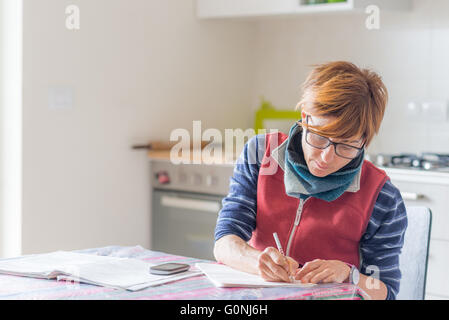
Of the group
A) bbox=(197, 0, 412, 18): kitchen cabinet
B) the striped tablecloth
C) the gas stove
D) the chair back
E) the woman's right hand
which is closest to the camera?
the striped tablecloth

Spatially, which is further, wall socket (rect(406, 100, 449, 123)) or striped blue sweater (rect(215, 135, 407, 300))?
wall socket (rect(406, 100, 449, 123))

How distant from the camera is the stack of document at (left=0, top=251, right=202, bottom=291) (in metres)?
1.31

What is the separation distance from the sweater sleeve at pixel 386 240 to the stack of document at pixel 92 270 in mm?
388

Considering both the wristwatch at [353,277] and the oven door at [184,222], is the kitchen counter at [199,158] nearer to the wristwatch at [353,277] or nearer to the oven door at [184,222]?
the oven door at [184,222]

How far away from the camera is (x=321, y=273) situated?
1.36 metres

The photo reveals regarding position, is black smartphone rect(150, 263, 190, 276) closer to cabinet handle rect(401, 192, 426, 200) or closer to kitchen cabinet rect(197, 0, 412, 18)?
cabinet handle rect(401, 192, 426, 200)


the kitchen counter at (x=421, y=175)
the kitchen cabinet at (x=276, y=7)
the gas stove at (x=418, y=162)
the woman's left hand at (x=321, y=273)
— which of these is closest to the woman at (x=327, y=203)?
the woman's left hand at (x=321, y=273)

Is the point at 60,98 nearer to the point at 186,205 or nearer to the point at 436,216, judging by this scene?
the point at 186,205

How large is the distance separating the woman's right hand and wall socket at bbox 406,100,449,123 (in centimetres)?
198

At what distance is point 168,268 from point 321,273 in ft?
1.02

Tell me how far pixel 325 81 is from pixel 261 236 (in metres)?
0.42

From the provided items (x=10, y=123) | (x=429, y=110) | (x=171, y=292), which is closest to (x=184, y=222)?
(x=10, y=123)

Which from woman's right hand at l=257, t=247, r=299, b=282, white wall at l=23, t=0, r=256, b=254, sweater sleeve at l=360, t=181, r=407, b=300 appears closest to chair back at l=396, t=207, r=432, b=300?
sweater sleeve at l=360, t=181, r=407, b=300

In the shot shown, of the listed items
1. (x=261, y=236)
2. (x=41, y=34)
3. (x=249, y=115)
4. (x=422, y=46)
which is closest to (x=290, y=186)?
(x=261, y=236)
